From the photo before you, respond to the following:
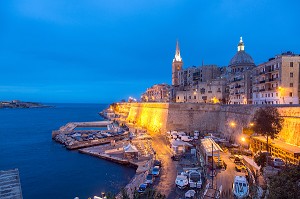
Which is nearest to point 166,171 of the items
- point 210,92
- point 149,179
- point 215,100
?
point 149,179

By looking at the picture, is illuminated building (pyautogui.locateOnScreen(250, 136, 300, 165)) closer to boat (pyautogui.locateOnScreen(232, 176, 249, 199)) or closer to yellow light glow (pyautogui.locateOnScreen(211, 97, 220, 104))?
boat (pyautogui.locateOnScreen(232, 176, 249, 199))

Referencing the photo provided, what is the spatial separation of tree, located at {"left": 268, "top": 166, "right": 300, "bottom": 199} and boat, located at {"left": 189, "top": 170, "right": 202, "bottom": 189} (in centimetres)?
914

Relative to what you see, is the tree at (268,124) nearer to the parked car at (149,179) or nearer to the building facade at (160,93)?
the parked car at (149,179)

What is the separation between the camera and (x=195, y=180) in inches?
711

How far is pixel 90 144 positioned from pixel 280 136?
81.5 feet

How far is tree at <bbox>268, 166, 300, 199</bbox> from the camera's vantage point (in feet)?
25.5

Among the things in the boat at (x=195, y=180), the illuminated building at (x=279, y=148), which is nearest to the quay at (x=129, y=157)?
the boat at (x=195, y=180)

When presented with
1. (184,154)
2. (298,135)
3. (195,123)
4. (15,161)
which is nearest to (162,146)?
(184,154)

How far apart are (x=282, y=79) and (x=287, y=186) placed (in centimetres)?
2844

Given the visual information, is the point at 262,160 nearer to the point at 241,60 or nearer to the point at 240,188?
the point at 240,188

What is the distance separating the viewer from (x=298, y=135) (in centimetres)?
2072

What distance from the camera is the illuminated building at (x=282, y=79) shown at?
32.9 m

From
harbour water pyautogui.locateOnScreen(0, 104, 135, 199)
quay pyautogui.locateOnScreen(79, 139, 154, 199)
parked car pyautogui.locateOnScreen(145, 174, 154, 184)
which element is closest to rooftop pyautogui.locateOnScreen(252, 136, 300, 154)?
parked car pyautogui.locateOnScreen(145, 174, 154, 184)

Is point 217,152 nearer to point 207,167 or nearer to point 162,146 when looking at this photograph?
point 207,167
